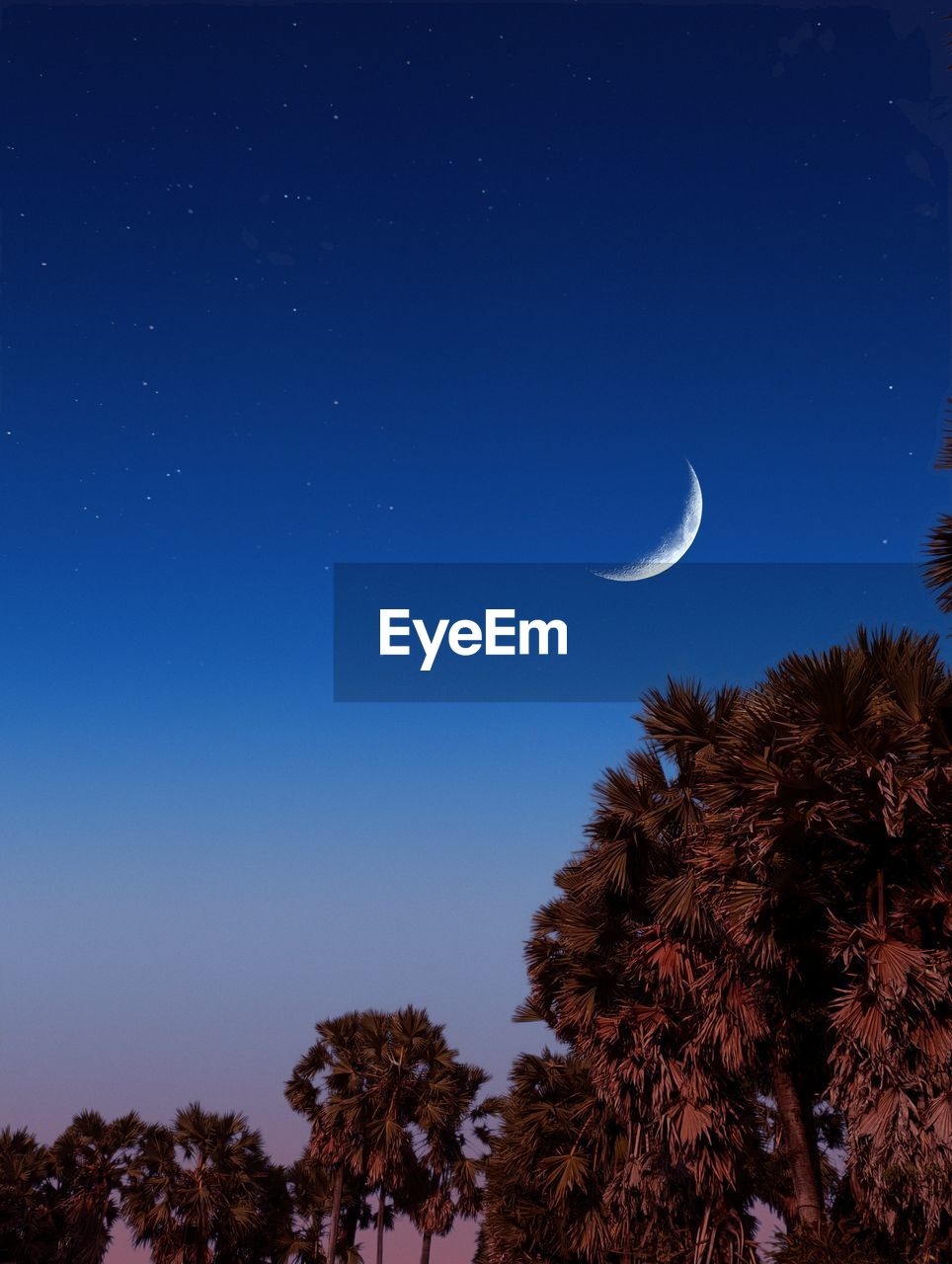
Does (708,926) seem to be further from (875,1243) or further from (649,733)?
(875,1243)

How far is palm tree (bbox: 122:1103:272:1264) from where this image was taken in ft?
117

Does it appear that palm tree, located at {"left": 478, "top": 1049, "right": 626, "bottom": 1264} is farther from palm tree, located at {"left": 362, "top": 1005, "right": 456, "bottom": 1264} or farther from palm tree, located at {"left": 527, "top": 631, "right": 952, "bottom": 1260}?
palm tree, located at {"left": 362, "top": 1005, "right": 456, "bottom": 1264}

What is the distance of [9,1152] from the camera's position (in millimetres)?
36625

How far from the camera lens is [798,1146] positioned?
1691 cm

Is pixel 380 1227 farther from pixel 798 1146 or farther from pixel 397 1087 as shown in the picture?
pixel 798 1146

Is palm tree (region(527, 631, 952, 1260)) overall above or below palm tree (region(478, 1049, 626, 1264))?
above

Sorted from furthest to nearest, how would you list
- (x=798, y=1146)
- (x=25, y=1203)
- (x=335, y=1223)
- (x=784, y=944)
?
1. (x=335, y=1223)
2. (x=25, y=1203)
3. (x=798, y=1146)
4. (x=784, y=944)

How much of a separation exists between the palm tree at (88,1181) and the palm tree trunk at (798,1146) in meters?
27.2

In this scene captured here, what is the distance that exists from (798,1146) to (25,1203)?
27.5 m

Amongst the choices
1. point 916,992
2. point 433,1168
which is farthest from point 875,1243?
point 433,1168

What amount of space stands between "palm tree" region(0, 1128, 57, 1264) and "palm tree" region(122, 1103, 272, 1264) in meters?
2.38

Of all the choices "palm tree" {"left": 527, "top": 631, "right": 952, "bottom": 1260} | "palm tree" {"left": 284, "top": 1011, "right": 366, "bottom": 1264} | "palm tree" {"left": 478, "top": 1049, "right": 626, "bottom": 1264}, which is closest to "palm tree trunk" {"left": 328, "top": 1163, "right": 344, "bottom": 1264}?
"palm tree" {"left": 284, "top": 1011, "right": 366, "bottom": 1264}

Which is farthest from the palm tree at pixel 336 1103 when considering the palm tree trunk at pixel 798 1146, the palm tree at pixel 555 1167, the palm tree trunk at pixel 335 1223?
the palm tree trunk at pixel 798 1146

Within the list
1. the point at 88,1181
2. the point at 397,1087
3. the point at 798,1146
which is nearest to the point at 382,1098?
the point at 397,1087
